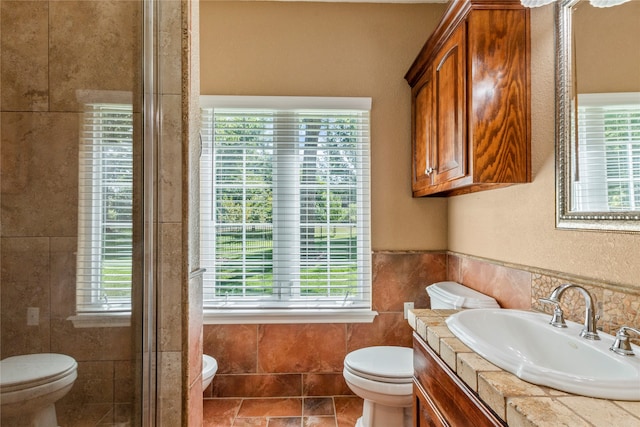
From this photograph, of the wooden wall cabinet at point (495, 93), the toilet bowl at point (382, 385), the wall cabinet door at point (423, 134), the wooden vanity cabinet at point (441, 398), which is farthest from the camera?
the wall cabinet door at point (423, 134)

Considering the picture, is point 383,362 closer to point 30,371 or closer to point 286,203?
point 286,203

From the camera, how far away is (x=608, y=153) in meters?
1.06

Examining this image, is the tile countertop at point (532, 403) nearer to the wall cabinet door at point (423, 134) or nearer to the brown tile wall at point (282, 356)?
the wall cabinet door at point (423, 134)

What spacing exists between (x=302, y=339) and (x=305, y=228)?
0.76m

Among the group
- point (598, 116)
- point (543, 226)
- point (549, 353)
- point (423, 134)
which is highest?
point (423, 134)

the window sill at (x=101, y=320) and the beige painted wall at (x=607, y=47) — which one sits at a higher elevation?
the beige painted wall at (x=607, y=47)

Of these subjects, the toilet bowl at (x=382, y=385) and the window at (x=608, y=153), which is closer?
the window at (x=608, y=153)

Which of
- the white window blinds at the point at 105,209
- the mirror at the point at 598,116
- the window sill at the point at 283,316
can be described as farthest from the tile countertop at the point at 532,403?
the window sill at the point at 283,316

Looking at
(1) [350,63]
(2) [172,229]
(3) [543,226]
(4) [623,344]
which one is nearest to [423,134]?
(1) [350,63]

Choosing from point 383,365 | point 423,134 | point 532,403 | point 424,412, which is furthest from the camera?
point 423,134

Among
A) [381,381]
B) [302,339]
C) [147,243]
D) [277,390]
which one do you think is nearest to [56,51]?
[147,243]

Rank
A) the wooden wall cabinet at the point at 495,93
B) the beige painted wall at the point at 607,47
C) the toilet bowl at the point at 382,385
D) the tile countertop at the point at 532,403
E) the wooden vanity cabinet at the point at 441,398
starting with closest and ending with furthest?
1. the tile countertop at the point at 532,403
2. the wooden vanity cabinet at the point at 441,398
3. the beige painted wall at the point at 607,47
4. the wooden wall cabinet at the point at 495,93
5. the toilet bowl at the point at 382,385

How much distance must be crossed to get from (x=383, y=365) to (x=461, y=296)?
0.55 meters

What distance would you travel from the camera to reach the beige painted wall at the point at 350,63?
2.28 metres
